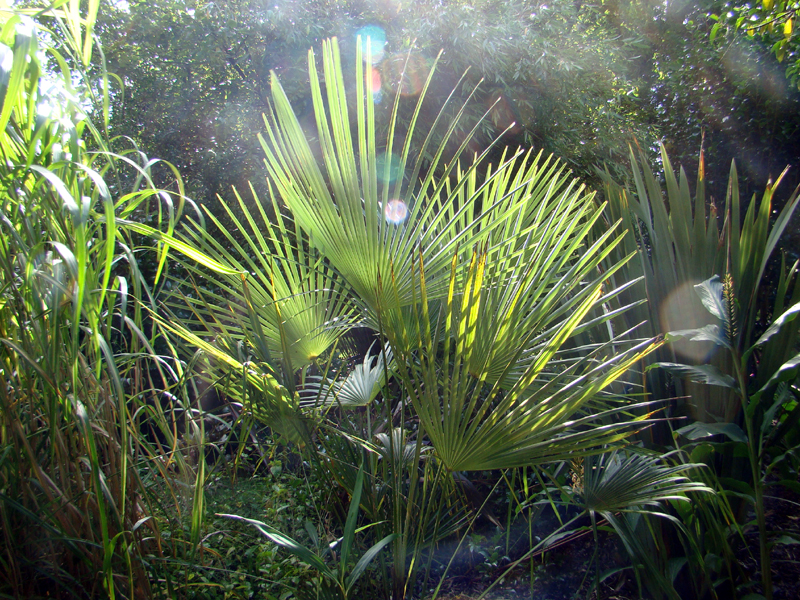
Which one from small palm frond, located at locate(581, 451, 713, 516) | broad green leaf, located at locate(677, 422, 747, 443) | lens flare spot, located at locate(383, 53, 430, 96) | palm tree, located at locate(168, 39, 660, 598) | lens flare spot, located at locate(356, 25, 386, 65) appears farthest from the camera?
lens flare spot, located at locate(356, 25, 386, 65)

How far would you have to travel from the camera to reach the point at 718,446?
4.91 ft

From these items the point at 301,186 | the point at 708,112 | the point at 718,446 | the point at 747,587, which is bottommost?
the point at 747,587

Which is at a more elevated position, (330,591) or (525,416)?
(525,416)

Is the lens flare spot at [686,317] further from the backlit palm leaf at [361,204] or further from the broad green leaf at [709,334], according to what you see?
the backlit palm leaf at [361,204]

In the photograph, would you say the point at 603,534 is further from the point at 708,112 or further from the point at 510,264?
the point at 708,112

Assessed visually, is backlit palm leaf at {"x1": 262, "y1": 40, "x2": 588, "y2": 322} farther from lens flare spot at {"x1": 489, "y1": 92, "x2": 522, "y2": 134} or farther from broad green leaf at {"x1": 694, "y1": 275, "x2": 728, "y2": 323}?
lens flare spot at {"x1": 489, "y1": 92, "x2": 522, "y2": 134}

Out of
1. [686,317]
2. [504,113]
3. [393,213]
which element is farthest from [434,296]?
[504,113]

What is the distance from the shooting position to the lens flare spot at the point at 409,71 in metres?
4.31

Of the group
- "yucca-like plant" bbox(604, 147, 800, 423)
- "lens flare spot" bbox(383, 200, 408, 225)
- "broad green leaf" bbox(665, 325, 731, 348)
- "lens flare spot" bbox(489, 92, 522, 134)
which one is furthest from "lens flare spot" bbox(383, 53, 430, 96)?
"broad green leaf" bbox(665, 325, 731, 348)

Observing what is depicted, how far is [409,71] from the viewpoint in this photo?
14.9 feet

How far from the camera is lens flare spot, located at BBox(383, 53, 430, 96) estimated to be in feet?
14.2

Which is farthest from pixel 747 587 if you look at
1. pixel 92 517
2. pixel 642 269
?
pixel 92 517

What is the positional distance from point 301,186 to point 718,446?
1.43 metres

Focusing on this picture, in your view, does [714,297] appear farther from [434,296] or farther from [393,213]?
[393,213]
